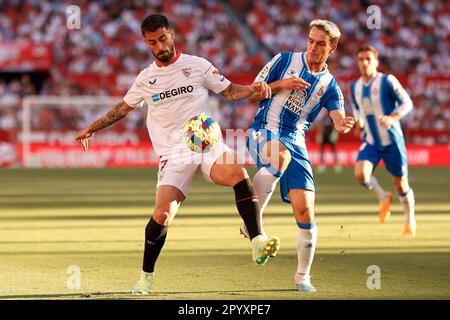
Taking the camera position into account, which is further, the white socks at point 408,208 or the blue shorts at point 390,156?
the blue shorts at point 390,156

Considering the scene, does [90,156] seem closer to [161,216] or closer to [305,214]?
[305,214]

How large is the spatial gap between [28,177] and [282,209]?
408 inches

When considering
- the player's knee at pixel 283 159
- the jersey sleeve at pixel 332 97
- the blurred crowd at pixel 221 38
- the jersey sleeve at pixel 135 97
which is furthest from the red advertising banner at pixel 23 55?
the player's knee at pixel 283 159

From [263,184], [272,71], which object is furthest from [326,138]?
[272,71]

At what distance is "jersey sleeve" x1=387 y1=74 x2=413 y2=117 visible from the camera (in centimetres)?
1295

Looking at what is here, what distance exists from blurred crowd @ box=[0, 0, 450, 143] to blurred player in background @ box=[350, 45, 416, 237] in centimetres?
1880

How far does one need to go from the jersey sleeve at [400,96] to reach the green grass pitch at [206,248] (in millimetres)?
1589

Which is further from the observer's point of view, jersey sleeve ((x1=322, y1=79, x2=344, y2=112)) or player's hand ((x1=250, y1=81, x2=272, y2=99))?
jersey sleeve ((x1=322, y1=79, x2=344, y2=112))

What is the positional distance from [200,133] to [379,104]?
19.5 ft

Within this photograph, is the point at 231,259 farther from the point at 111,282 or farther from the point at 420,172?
the point at 420,172

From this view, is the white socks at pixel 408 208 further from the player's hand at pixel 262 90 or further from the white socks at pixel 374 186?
the player's hand at pixel 262 90

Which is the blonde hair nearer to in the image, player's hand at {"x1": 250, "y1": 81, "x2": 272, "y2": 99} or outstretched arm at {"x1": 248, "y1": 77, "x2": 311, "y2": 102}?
outstretched arm at {"x1": 248, "y1": 77, "x2": 311, "y2": 102}

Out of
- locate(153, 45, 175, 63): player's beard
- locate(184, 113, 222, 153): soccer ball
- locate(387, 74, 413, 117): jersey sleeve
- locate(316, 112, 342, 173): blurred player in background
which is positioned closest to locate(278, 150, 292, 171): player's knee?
locate(184, 113, 222, 153): soccer ball

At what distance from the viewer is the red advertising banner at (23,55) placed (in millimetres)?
31516
